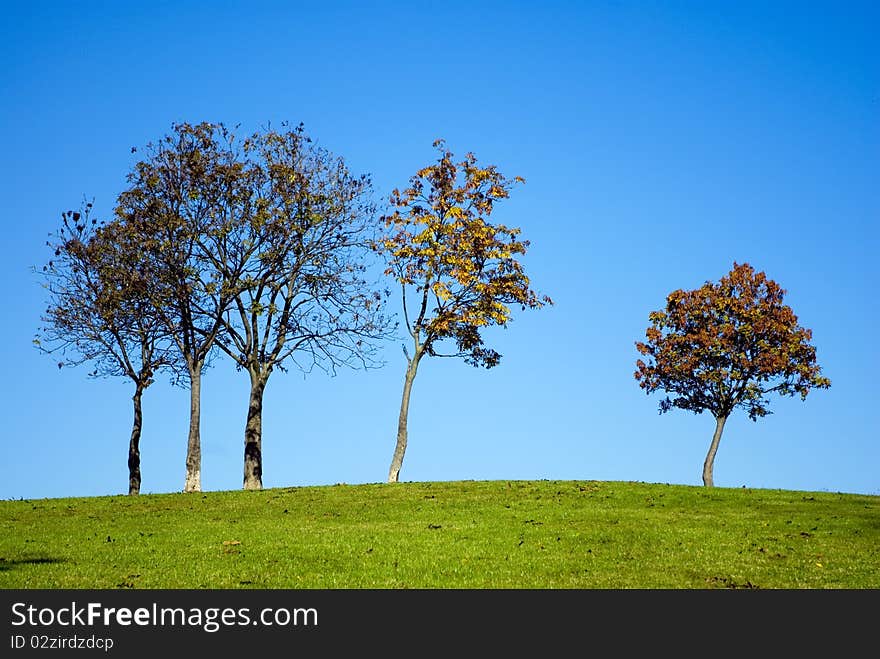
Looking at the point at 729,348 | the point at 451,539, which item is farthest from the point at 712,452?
the point at 451,539

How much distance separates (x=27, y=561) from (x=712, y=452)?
47512 millimetres

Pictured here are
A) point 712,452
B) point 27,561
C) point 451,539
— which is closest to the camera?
point 27,561

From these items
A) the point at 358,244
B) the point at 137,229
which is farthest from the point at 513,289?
the point at 137,229

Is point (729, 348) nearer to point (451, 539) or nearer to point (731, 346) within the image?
point (731, 346)

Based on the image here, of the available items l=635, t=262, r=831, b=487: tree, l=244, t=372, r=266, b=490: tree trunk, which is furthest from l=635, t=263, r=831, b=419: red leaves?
l=244, t=372, r=266, b=490: tree trunk

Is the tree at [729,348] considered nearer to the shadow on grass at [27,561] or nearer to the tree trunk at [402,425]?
the tree trunk at [402,425]

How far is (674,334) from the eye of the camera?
63.9 metres

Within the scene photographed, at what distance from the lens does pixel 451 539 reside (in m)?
30.0

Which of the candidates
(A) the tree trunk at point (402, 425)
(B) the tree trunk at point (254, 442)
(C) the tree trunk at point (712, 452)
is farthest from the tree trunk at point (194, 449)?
(C) the tree trunk at point (712, 452)

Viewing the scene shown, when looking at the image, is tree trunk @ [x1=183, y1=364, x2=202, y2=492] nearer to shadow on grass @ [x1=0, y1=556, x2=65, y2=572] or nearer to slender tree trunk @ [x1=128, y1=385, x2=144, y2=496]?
slender tree trunk @ [x1=128, y1=385, x2=144, y2=496]

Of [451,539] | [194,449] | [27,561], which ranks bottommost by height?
[27,561]

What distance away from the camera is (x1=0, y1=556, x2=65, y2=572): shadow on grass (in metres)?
26.2

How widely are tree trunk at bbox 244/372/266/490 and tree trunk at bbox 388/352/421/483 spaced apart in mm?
7118

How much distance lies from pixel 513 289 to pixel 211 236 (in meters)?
16.8
